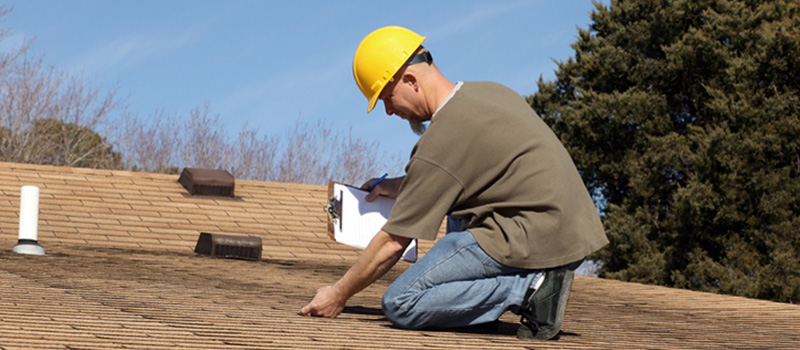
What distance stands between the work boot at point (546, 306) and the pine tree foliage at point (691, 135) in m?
Answer: 14.9

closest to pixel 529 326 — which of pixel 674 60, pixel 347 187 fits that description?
pixel 347 187

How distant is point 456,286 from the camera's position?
307cm

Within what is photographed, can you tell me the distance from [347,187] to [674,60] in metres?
19.0

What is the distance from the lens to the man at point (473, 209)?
Result: 2904 millimetres

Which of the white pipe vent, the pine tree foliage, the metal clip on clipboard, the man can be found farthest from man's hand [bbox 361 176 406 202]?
the pine tree foliage

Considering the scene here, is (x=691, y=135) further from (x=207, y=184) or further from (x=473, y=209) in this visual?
(x=473, y=209)

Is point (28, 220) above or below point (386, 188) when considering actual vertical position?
below

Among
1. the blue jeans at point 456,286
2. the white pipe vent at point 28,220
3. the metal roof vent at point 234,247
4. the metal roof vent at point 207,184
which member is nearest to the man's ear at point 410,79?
the blue jeans at point 456,286

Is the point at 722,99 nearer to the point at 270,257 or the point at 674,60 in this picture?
the point at 674,60

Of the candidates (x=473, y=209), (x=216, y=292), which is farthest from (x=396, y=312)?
(x=216, y=292)

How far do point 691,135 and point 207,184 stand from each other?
13.4 metres

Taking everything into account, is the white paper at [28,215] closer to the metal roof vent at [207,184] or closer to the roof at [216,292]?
the roof at [216,292]

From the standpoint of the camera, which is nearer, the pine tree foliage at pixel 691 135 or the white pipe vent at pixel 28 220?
the white pipe vent at pixel 28 220

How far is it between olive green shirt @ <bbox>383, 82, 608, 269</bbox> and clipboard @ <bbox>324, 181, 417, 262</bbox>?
0.86m
